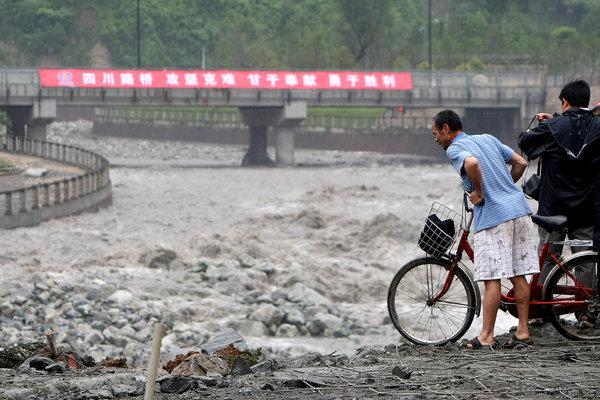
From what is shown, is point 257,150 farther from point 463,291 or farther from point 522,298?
point 522,298

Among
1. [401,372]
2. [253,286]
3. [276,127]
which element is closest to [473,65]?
[276,127]

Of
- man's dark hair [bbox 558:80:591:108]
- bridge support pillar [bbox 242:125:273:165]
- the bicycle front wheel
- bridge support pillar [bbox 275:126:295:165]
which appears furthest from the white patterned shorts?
bridge support pillar [bbox 242:125:273:165]

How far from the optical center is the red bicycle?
10656mm

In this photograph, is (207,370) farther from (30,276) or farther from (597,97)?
(597,97)

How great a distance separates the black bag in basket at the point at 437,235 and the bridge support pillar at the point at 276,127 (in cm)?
6564

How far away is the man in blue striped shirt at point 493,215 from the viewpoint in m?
10.4

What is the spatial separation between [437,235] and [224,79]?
64.8m

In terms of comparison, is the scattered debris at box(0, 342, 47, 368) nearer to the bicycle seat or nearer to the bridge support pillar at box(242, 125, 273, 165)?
the bicycle seat

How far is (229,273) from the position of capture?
107 ft

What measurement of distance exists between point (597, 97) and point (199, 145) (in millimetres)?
31792

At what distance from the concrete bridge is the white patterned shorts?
6129 cm

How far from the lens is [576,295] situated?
10.8 m

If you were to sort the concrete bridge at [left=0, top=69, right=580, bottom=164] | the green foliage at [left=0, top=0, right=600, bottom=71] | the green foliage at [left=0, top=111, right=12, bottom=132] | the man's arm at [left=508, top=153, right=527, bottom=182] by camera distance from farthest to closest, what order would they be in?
the green foliage at [left=0, top=0, right=600, bottom=71]
the concrete bridge at [left=0, top=69, right=580, bottom=164]
the green foliage at [left=0, top=111, right=12, bottom=132]
the man's arm at [left=508, top=153, right=527, bottom=182]

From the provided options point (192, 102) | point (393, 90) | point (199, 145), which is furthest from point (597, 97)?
point (199, 145)
